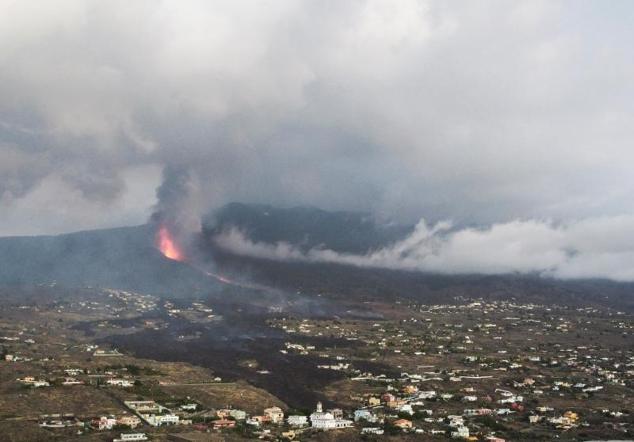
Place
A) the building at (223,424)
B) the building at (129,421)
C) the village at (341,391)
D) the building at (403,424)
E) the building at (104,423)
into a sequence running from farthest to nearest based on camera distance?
the building at (403,424) → the village at (341,391) → the building at (223,424) → the building at (129,421) → the building at (104,423)

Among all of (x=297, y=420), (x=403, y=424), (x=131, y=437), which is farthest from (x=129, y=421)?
(x=403, y=424)

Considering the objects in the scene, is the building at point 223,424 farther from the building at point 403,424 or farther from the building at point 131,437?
the building at point 403,424

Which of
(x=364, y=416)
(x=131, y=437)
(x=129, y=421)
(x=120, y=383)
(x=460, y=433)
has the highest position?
(x=120, y=383)

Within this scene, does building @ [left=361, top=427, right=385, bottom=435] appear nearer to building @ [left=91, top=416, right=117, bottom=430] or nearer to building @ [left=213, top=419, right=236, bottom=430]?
building @ [left=213, top=419, right=236, bottom=430]

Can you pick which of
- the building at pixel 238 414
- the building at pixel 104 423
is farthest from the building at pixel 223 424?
the building at pixel 104 423

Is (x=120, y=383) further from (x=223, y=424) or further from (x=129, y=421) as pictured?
(x=223, y=424)

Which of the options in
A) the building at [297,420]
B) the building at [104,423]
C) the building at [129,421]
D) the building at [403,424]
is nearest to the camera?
the building at [104,423]

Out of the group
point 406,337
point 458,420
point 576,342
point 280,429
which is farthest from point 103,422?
point 576,342

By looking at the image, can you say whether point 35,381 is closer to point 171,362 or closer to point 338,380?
point 171,362
